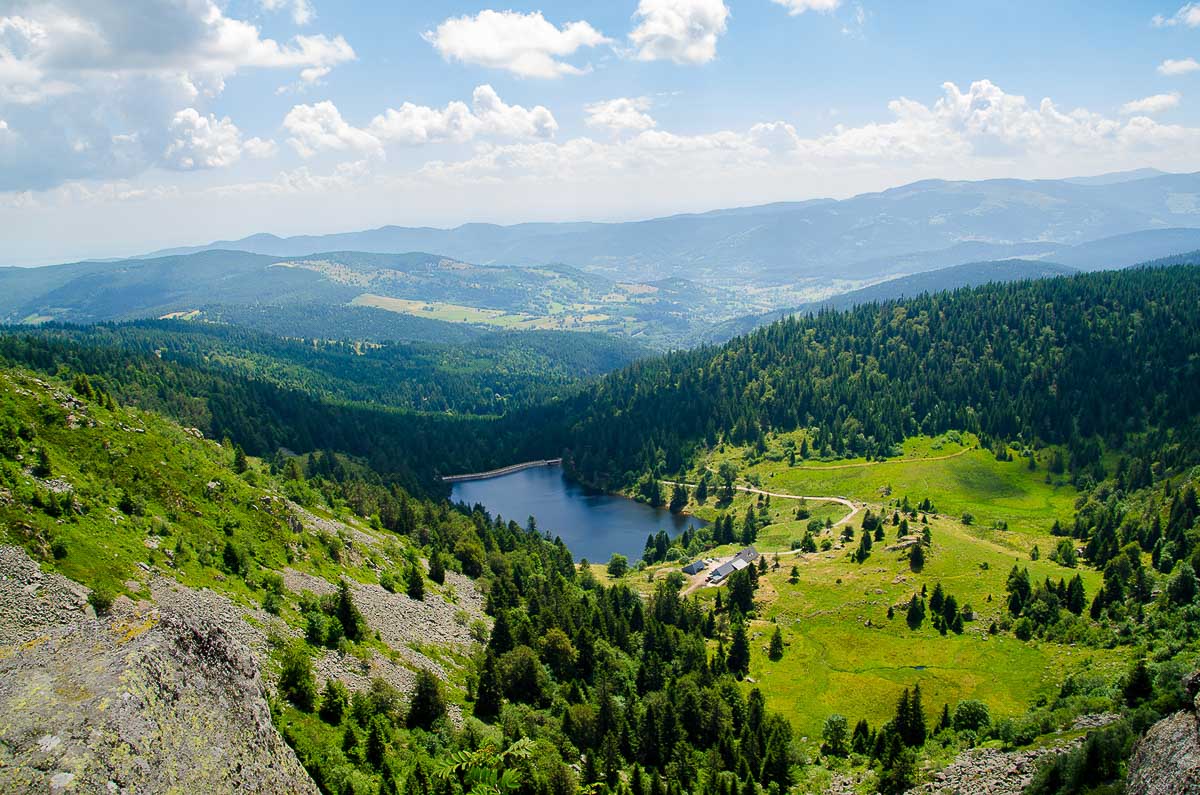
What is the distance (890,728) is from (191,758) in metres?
69.2

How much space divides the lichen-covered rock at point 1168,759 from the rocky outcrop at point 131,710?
46.7 metres

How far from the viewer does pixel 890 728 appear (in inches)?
3007

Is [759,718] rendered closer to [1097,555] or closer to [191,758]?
[191,758]

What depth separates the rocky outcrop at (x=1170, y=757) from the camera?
38.1 metres

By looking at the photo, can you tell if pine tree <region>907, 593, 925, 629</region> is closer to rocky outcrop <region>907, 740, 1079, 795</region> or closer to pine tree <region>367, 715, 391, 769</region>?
rocky outcrop <region>907, 740, 1079, 795</region>

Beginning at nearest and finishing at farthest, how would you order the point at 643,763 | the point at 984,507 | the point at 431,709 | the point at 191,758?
the point at 191,758 → the point at 431,709 → the point at 643,763 → the point at 984,507

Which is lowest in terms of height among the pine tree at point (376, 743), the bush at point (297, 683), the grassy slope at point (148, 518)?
the pine tree at point (376, 743)

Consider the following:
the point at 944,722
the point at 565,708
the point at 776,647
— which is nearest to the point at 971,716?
the point at 944,722

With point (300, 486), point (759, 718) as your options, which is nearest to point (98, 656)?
point (759, 718)

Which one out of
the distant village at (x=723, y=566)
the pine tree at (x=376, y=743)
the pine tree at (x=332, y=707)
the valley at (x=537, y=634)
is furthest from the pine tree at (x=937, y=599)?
the pine tree at (x=332, y=707)

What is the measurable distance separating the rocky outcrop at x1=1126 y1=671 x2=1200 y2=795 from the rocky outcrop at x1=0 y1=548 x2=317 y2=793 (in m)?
46.7

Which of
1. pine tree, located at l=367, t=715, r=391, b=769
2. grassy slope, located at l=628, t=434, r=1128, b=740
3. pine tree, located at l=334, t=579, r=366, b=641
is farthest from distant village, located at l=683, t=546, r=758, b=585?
pine tree, located at l=367, t=715, r=391, b=769

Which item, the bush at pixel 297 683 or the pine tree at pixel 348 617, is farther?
the pine tree at pixel 348 617

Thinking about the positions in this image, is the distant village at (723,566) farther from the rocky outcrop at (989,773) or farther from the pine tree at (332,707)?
the pine tree at (332,707)
